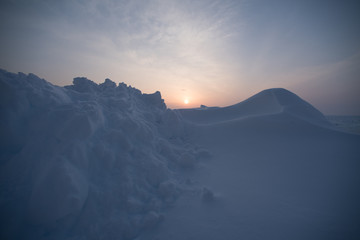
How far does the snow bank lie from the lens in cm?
325

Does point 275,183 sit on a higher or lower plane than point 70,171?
lower

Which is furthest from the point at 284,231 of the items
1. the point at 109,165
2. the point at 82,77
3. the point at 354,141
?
the point at 82,77

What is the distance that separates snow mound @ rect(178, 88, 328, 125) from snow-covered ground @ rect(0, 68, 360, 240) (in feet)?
6.97

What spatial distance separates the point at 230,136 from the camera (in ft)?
26.5

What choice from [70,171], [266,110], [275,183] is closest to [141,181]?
[70,171]

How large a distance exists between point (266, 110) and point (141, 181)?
8.68m

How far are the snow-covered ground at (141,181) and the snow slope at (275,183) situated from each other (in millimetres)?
27

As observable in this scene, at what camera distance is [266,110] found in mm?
9789

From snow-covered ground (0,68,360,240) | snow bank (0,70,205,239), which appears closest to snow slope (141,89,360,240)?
snow-covered ground (0,68,360,240)

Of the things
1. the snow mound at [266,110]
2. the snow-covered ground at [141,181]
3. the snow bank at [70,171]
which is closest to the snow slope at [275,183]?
the snow-covered ground at [141,181]

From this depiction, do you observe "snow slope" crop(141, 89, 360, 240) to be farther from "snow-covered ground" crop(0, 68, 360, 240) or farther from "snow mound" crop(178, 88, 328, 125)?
"snow mound" crop(178, 88, 328, 125)

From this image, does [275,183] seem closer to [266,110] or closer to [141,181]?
[141,181]

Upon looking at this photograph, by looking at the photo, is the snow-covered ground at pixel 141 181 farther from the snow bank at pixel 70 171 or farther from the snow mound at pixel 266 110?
the snow mound at pixel 266 110

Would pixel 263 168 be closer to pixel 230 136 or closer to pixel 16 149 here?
pixel 230 136
